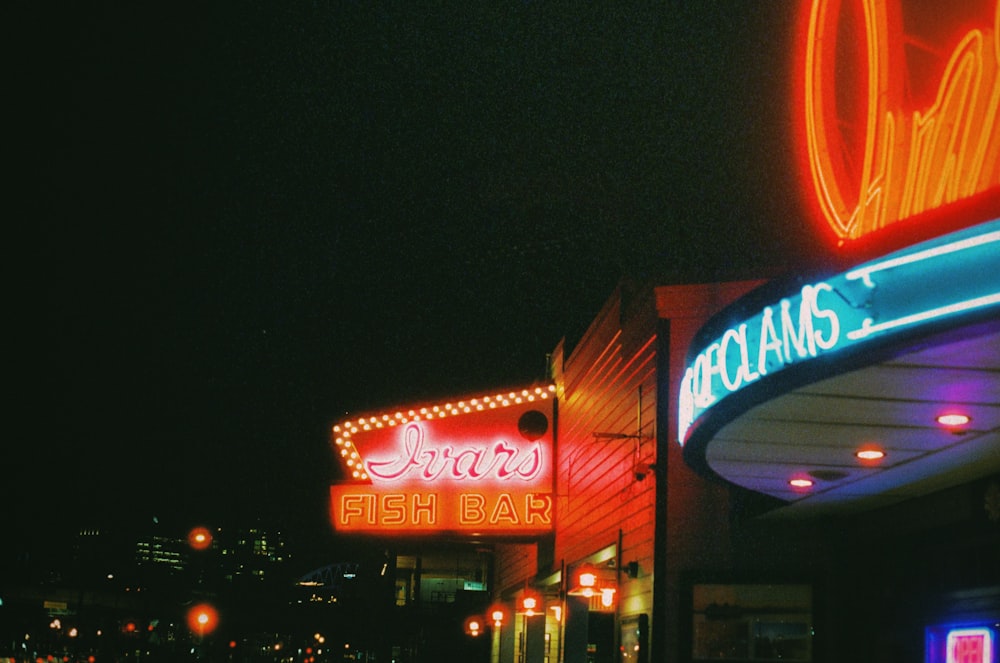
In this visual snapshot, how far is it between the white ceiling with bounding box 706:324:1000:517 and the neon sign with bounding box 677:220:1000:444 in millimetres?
165

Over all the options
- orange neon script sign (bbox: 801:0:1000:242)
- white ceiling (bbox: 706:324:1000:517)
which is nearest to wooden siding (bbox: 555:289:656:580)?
white ceiling (bbox: 706:324:1000:517)

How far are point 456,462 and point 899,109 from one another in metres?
15.7

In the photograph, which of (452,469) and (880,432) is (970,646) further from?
(452,469)

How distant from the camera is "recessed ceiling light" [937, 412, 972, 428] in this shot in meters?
6.43

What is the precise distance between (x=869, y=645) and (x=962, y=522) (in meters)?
2.32

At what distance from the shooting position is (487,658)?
30.2 m

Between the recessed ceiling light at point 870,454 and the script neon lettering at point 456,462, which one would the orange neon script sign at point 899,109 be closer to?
the recessed ceiling light at point 870,454

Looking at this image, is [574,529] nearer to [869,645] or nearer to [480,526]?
[480,526]

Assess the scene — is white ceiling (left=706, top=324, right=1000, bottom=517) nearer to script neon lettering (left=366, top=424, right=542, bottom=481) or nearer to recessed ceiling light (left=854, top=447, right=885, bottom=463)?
recessed ceiling light (left=854, top=447, right=885, bottom=463)

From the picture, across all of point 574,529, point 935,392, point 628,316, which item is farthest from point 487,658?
point 935,392

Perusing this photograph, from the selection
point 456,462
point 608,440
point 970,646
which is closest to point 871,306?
point 970,646

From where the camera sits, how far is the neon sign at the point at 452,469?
2070 centimetres

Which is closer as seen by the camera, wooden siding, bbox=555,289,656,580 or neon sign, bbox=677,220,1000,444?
neon sign, bbox=677,220,1000,444

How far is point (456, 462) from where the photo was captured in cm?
2136
